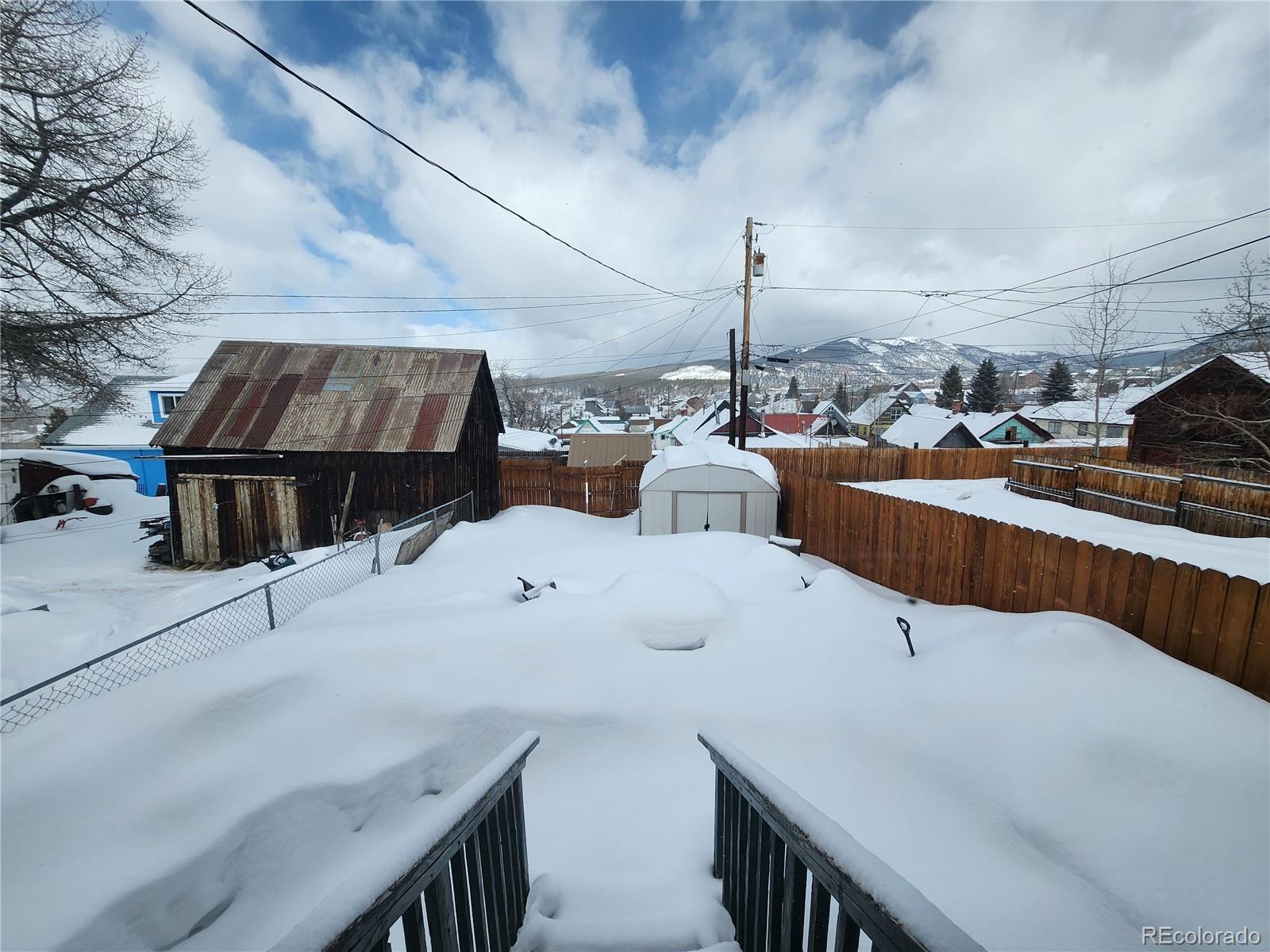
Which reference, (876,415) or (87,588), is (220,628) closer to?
(87,588)

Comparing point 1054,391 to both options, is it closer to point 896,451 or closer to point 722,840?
point 896,451

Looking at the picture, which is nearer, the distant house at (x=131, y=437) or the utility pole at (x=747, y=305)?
the utility pole at (x=747, y=305)

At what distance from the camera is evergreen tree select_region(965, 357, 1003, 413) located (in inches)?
2253

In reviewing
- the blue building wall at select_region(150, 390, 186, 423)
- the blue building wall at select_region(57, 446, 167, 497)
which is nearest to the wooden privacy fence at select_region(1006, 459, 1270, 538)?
the blue building wall at select_region(57, 446, 167, 497)

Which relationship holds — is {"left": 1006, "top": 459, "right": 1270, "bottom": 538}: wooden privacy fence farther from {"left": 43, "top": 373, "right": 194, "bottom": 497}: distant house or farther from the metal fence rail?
{"left": 43, "top": 373, "right": 194, "bottom": 497}: distant house

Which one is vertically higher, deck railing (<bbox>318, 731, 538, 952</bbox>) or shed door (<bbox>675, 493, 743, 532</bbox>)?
deck railing (<bbox>318, 731, 538, 952</bbox>)

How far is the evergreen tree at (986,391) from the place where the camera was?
57219mm

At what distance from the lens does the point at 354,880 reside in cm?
116

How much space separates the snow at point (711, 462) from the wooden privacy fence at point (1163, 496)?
26.4ft

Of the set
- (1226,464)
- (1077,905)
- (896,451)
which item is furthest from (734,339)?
(1226,464)

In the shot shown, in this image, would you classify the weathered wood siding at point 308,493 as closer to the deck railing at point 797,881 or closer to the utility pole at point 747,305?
the utility pole at point 747,305

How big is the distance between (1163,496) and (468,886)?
15457 mm

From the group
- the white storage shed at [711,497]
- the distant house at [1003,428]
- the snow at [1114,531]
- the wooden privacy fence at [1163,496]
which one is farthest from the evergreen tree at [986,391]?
the white storage shed at [711,497]

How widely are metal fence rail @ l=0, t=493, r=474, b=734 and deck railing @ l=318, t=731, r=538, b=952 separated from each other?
4.31 metres
